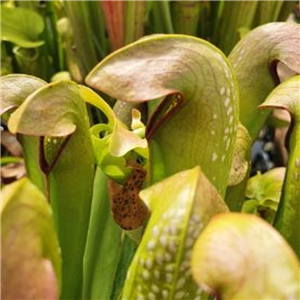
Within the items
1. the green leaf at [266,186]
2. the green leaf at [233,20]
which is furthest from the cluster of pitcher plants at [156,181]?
the green leaf at [233,20]

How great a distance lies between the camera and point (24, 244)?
1.50 feet

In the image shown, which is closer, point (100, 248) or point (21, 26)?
point (100, 248)

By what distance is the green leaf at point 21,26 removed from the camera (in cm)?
126

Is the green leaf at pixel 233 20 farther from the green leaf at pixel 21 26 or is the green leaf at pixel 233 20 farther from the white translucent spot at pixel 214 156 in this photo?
the white translucent spot at pixel 214 156

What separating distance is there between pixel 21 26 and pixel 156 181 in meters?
0.77

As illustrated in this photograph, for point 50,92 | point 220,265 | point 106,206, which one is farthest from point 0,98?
point 220,265

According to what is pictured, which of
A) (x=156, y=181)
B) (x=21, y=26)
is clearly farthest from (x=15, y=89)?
(x=21, y=26)

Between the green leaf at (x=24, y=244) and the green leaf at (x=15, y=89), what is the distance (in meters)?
0.19

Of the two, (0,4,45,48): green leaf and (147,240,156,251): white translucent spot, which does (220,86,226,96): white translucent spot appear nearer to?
(147,240,156,251): white translucent spot

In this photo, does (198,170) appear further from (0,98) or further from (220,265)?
(0,98)

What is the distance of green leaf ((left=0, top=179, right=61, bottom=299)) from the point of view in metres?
0.45

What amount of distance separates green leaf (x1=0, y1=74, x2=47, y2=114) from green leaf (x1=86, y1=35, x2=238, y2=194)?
13 cm

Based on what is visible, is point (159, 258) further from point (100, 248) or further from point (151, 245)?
point (100, 248)

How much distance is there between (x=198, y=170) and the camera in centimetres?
49
